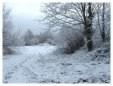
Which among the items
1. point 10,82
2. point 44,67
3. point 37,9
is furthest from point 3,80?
point 37,9

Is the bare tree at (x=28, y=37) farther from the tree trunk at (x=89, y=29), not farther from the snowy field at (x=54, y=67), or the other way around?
the tree trunk at (x=89, y=29)

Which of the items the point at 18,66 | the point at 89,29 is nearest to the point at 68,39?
the point at 89,29

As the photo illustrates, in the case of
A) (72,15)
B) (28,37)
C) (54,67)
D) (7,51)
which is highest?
(72,15)

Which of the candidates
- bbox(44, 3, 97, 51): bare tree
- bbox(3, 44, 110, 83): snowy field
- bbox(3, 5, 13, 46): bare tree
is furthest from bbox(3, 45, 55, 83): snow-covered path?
bbox(44, 3, 97, 51): bare tree

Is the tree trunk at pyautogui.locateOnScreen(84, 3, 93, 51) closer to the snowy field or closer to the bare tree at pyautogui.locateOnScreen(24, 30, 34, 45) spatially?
the snowy field

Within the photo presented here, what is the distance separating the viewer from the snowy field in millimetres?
1416

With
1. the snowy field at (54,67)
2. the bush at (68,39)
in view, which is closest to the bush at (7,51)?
the snowy field at (54,67)

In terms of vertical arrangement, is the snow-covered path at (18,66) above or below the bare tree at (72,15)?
below

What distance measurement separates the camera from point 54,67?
4.67 ft

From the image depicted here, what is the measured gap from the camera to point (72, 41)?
142cm

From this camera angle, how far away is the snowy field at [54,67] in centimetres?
142

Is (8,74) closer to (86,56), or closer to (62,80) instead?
(62,80)

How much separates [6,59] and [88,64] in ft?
2.30

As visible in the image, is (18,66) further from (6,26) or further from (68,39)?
(68,39)
